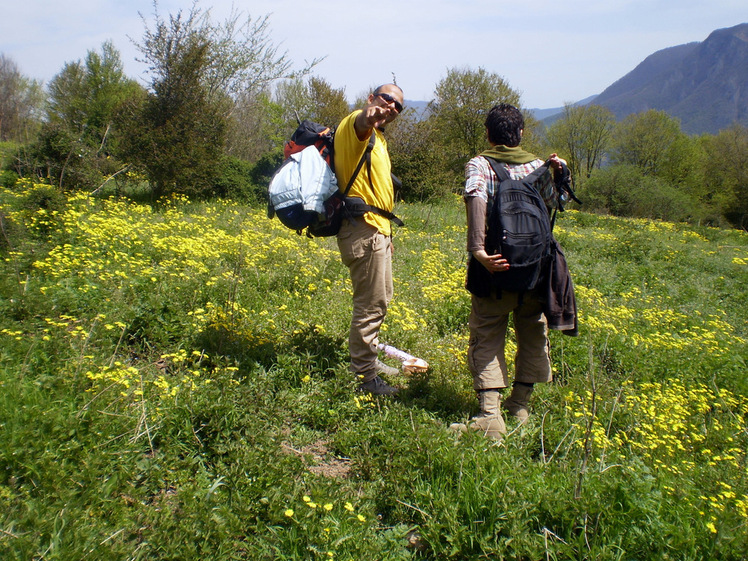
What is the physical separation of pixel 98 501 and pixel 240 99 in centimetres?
2016

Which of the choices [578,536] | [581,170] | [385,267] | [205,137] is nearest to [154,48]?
[205,137]

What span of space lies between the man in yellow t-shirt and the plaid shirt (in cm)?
60

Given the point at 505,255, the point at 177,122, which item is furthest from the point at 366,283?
the point at 177,122

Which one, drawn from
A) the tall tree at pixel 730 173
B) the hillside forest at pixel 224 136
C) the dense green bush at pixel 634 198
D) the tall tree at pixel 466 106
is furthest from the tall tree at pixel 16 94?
the tall tree at pixel 730 173

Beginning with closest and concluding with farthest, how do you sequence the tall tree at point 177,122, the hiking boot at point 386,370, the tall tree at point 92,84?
the hiking boot at point 386,370, the tall tree at point 177,122, the tall tree at point 92,84

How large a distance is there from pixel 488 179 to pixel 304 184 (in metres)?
1.13

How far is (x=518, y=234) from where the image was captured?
2758 millimetres

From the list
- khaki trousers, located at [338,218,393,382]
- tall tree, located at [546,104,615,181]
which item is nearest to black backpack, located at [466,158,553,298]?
khaki trousers, located at [338,218,393,382]

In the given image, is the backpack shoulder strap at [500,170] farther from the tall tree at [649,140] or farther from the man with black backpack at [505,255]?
the tall tree at [649,140]

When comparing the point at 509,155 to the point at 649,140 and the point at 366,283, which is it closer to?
the point at 366,283

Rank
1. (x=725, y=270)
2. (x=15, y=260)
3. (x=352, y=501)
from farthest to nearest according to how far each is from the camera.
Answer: (x=725, y=270) → (x=15, y=260) → (x=352, y=501)

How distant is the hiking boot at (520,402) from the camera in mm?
3240

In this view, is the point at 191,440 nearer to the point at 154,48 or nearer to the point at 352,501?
the point at 352,501

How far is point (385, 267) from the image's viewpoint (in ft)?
10.9
